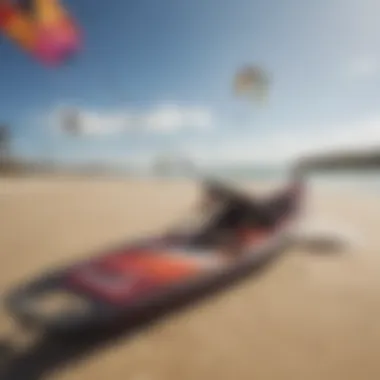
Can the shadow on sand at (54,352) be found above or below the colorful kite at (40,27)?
below

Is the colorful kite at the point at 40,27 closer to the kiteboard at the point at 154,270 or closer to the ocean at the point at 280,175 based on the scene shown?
the ocean at the point at 280,175

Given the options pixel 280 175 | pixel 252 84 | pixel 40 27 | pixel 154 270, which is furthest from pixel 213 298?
pixel 40 27

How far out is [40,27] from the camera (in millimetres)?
1316

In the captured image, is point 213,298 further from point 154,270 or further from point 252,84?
point 252,84

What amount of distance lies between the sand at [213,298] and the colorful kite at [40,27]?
302 millimetres

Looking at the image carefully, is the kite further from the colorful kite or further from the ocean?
the colorful kite

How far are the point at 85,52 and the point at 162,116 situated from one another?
233mm

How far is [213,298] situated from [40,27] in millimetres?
739

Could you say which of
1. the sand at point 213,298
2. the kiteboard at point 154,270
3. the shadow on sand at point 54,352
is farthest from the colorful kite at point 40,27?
the shadow on sand at point 54,352

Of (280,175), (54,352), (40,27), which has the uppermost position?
(40,27)

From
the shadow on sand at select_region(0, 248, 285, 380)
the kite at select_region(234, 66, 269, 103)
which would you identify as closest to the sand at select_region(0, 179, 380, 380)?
the shadow on sand at select_region(0, 248, 285, 380)

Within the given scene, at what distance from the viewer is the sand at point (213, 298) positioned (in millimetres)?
1183

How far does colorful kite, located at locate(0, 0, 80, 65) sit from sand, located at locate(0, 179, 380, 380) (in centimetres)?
30

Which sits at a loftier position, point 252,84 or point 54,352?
point 252,84
